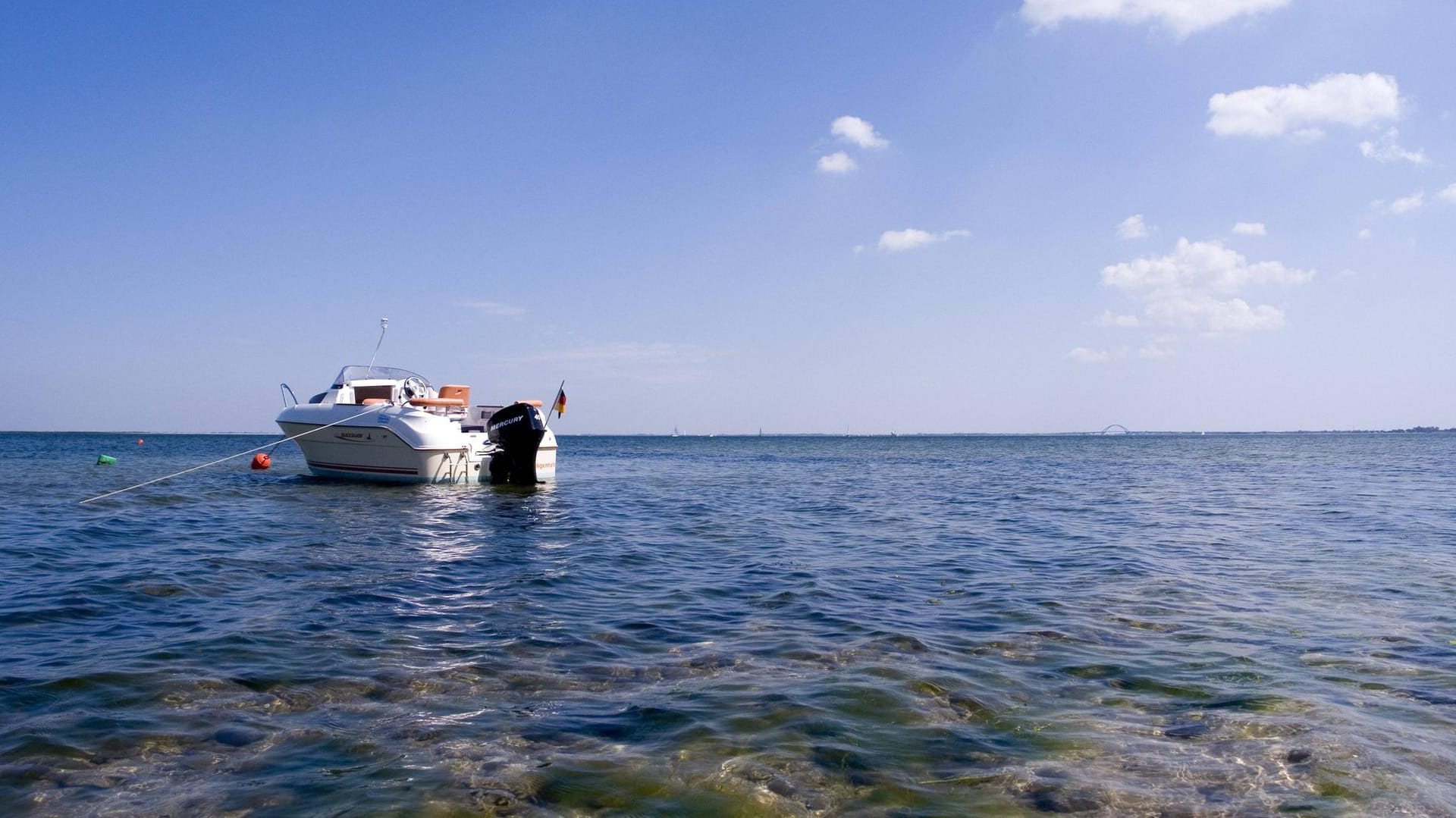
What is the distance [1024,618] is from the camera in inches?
320

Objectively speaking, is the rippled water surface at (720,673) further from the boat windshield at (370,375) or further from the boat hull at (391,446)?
the boat windshield at (370,375)

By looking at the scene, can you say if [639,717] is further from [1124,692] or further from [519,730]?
[1124,692]

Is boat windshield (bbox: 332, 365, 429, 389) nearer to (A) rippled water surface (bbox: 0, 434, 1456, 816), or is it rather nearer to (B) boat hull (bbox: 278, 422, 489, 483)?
(B) boat hull (bbox: 278, 422, 489, 483)

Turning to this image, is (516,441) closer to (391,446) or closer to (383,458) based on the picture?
(391,446)

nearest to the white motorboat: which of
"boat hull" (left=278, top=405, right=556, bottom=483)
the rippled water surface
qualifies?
"boat hull" (left=278, top=405, right=556, bottom=483)

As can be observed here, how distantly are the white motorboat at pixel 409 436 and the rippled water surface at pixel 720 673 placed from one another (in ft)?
28.7

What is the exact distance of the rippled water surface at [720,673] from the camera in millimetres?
4156

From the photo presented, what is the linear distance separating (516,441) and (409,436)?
3.26 m

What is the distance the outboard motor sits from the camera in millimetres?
24766

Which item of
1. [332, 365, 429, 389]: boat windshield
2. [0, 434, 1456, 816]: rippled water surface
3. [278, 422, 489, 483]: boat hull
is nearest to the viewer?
[0, 434, 1456, 816]: rippled water surface

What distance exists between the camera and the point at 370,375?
27.4m

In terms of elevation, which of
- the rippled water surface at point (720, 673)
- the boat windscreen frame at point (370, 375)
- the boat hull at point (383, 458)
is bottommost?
the rippled water surface at point (720, 673)

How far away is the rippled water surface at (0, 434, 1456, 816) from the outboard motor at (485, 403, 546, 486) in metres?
9.86

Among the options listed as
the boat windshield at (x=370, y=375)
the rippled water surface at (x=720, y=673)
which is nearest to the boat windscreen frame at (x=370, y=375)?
the boat windshield at (x=370, y=375)
